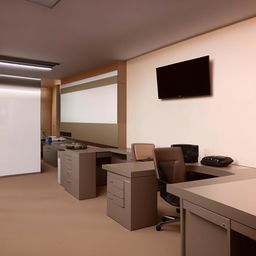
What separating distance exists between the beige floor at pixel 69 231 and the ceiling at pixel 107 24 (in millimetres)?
2737

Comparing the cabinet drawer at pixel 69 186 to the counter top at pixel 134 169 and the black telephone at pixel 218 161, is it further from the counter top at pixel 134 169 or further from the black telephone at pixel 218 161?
the black telephone at pixel 218 161

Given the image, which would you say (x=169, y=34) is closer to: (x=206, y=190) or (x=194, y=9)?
(x=194, y=9)

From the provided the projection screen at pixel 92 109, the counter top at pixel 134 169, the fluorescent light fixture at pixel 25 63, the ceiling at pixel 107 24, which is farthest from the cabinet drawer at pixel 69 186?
the fluorescent light fixture at pixel 25 63

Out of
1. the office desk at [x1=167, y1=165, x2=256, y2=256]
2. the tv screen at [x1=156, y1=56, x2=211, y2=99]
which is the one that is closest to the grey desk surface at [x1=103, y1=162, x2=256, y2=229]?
the office desk at [x1=167, y1=165, x2=256, y2=256]

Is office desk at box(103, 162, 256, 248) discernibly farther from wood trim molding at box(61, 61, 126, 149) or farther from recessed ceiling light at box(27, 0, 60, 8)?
wood trim molding at box(61, 61, 126, 149)

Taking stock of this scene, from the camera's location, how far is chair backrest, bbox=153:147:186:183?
10.2ft

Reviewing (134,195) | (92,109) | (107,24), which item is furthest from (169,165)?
(92,109)

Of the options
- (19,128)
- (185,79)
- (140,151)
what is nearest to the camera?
(185,79)

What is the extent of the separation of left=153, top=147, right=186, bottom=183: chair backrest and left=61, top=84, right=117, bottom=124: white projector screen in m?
2.61

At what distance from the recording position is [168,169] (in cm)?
320

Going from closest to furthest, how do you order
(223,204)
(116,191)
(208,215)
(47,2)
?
(223,204) → (208,215) → (47,2) → (116,191)

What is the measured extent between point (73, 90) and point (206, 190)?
619 cm

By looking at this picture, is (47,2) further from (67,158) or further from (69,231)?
(67,158)

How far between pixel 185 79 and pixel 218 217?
279cm
